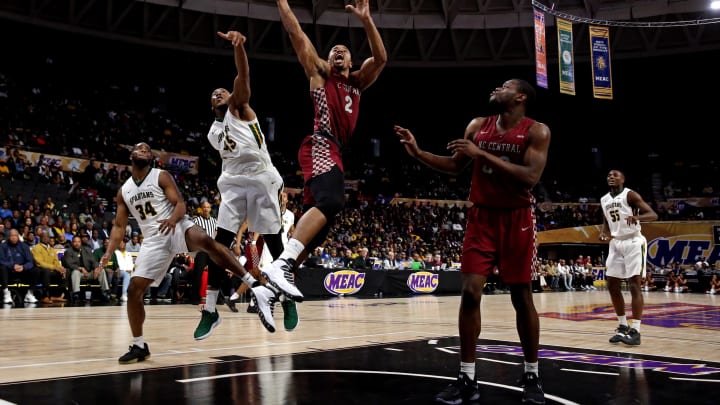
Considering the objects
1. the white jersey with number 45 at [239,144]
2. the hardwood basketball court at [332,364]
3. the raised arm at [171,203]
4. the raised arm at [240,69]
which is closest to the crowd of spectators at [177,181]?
the hardwood basketball court at [332,364]

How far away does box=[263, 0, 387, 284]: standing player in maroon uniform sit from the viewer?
4.03 meters

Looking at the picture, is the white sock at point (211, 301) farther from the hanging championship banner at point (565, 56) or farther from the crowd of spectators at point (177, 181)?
the hanging championship banner at point (565, 56)

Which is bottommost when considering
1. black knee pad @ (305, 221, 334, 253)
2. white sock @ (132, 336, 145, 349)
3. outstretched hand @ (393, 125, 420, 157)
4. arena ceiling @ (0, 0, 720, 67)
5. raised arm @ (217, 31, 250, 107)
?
white sock @ (132, 336, 145, 349)

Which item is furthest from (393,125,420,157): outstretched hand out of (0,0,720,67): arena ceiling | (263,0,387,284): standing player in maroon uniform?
(0,0,720,67): arena ceiling

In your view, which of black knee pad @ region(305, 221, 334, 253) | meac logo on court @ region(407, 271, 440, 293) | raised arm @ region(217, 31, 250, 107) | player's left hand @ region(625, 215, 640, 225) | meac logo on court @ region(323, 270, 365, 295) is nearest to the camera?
black knee pad @ region(305, 221, 334, 253)

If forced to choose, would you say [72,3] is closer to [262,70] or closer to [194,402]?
[262,70]

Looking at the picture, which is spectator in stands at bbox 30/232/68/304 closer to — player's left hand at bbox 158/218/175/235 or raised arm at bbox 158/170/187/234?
raised arm at bbox 158/170/187/234

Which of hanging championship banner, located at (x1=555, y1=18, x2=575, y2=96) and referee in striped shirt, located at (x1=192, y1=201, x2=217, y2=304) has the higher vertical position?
hanging championship banner, located at (x1=555, y1=18, x2=575, y2=96)

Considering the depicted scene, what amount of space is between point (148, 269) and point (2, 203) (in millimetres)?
11498

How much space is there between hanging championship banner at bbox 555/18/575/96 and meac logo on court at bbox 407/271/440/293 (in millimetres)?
6559

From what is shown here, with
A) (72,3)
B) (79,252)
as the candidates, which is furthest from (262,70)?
(79,252)

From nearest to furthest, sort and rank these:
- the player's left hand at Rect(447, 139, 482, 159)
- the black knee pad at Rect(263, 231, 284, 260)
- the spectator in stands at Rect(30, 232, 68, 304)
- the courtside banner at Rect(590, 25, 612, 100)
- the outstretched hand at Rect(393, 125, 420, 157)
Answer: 1. the player's left hand at Rect(447, 139, 482, 159)
2. the outstretched hand at Rect(393, 125, 420, 157)
3. the black knee pad at Rect(263, 231, 284, 260)
4. the spectator in stands at Rect(30, 232, 68, 304)
5. the courtside banner at Rect(590, 25, 612, 100)

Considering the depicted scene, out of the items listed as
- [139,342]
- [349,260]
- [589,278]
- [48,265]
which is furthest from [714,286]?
[139,342]

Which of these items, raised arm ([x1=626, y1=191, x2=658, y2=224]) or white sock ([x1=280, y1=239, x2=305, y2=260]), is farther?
raised arm ([x1=626, y1=191, x2=658, y2=224])
